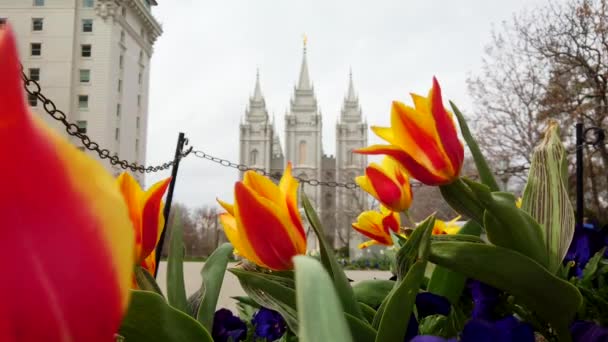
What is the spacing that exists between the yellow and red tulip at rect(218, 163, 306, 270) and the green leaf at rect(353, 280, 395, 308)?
147 millimetres

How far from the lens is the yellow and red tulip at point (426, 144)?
65cm

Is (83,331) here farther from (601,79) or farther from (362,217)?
(601,79)

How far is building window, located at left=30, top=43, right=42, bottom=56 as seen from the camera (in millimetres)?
34562

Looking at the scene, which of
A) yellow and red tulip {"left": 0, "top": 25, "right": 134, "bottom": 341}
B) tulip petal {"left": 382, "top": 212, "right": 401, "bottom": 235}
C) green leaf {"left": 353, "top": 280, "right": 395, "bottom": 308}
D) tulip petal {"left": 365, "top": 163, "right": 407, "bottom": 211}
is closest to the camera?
yellow and red tulip {"left": 0, "top": 25, "right": 134, "bottom": 341}

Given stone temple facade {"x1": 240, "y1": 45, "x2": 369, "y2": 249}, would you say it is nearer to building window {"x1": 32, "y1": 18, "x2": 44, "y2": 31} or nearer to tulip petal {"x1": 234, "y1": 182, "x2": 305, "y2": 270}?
building window {"x1": 32, "y1": 18, "x2": 44, "y2": 31}

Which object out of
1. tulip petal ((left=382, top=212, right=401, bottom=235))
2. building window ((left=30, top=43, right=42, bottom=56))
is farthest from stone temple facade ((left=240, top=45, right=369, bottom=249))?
tulip petal ((left=382, top=212, right=401, bottom=235))

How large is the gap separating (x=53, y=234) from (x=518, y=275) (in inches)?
17.4

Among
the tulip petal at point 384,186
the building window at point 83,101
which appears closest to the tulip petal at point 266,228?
the tulip petal at point 384,186

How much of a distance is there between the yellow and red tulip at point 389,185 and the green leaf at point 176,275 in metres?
0.36

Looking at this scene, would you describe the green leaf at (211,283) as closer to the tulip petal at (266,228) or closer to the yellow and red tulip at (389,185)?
the tulip petal at (266,228)

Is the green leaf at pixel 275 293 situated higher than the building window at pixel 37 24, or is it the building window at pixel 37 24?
the building window at pixel 37 24

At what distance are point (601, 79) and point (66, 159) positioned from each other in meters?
16.6

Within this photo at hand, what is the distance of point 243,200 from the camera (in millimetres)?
532

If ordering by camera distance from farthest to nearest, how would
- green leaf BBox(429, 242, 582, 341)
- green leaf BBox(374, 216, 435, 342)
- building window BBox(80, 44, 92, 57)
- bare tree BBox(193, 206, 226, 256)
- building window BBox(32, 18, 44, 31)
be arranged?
1. bare tree BBox(193, 206, 226, 256)
2. building window BBox(80, 44, 92, 57)
3. building window BBox(32, 18, 44, 31)
4. green leaf BBox(429, 242, 582, 341)
5. green leaf BBox(374, 216, 435, 342)
